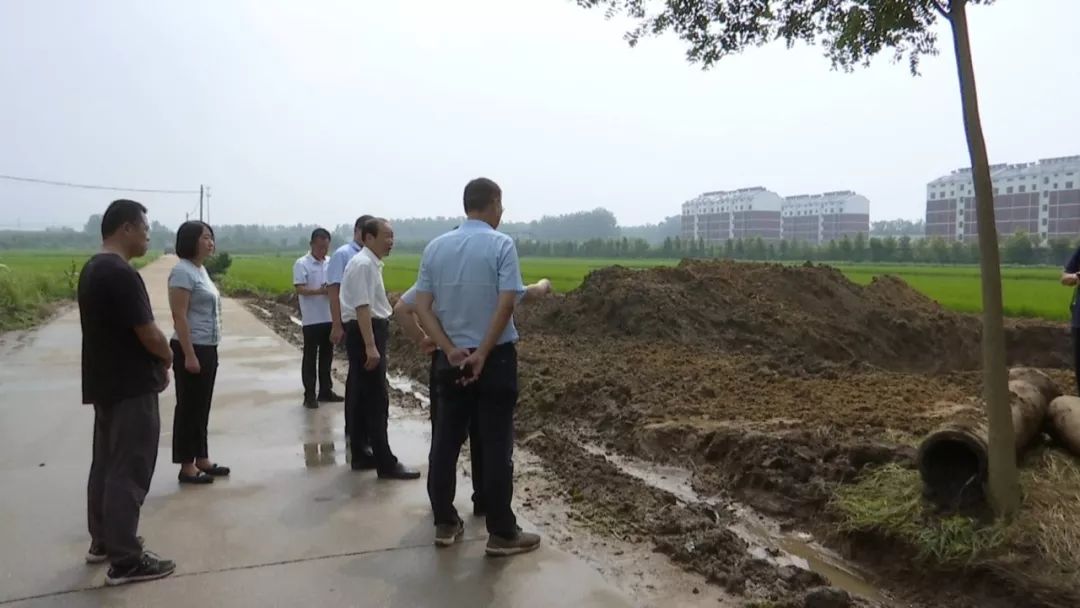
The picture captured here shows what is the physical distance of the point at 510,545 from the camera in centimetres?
427

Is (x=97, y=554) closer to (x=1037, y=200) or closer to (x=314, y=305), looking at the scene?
(x=314, y=305)

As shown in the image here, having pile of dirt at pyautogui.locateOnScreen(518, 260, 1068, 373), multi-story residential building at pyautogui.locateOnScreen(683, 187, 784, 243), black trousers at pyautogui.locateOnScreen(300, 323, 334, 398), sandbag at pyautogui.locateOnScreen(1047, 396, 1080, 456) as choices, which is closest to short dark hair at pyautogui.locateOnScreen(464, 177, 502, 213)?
sandbag at pyautogui.locateOnScreen(1047, 396, 1080, 456)

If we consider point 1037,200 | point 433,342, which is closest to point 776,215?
point 1037,200

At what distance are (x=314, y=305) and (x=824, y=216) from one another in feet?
273

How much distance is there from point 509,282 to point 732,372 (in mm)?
5641

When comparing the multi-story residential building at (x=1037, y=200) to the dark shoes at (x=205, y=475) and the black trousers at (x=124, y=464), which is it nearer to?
the dark shoes at (x=205, y=475)

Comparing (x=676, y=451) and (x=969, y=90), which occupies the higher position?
(x=969, y=90)

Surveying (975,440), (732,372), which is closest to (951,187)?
(732,372)

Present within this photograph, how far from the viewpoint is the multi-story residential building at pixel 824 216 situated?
82.9 meters

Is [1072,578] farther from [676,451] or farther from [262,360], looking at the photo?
[262,360]

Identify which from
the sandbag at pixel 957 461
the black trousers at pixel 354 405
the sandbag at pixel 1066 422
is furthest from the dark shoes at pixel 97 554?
the sandbag at pixel 1066 422

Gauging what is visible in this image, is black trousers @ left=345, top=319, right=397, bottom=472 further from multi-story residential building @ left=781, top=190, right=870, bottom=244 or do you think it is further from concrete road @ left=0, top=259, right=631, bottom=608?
multi-story residential building @ left=781, top=190, right=870, bottom=244

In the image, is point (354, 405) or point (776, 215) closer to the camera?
point (354, 405)

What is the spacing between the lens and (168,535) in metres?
4.59
